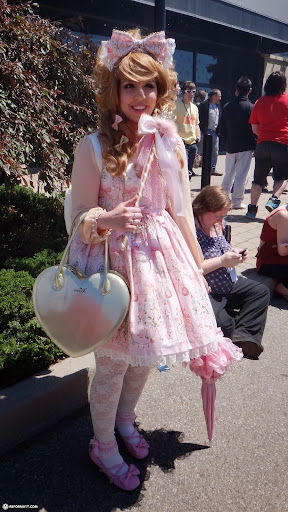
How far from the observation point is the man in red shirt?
605cm

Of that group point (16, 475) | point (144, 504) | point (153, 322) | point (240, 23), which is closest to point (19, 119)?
point (153, 322)

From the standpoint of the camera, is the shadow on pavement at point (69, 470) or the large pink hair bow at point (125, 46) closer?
the large pink hair bow at point (125, 46)

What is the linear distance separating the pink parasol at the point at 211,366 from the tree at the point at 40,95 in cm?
160

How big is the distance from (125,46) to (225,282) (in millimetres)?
1950

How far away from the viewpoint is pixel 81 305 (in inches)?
65.2

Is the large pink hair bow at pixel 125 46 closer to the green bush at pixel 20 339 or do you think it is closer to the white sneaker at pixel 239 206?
the green bush at pixel 20 339

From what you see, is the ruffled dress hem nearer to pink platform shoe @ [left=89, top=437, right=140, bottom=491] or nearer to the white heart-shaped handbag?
the white heart-shaped handbag

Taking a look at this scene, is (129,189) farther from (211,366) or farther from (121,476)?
(121,476)

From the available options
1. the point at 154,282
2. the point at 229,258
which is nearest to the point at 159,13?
the point at 229,258

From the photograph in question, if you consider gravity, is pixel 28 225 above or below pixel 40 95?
below

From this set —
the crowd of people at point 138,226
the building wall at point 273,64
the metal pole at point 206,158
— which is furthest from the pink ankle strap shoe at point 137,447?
the building wall at point 273,64

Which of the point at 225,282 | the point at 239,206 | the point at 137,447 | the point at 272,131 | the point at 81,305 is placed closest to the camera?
the point at 81,305

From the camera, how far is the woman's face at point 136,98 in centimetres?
182

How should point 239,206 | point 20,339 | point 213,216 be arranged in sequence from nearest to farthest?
1. point 20,339
2. point 213,216
3. point 239,206
